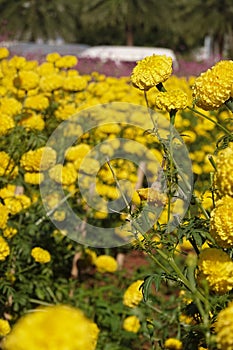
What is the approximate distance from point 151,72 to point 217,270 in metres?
0.69

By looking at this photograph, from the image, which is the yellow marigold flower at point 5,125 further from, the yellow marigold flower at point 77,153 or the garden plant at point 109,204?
the yellow marigold flower at point 77,153

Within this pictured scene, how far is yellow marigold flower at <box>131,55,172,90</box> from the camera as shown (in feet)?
6.20

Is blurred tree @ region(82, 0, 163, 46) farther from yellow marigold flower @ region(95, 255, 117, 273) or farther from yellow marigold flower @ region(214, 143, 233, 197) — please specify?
yellow marigold flower @ region(214, 143, 233, 197)

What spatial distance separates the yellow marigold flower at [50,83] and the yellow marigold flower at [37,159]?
1.02 metres

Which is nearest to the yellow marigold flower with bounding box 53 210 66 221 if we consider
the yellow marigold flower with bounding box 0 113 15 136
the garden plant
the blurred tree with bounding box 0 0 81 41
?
the garden plant

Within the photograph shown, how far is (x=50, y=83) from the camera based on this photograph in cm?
400

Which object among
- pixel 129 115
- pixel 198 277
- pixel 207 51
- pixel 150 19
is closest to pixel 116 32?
pixel 150 19

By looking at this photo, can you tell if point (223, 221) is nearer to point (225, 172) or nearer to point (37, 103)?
point (225, 172)

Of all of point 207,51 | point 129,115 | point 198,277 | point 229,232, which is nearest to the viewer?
point 229,232

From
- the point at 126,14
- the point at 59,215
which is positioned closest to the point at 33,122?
the point at 59,215

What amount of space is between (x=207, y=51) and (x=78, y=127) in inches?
1281

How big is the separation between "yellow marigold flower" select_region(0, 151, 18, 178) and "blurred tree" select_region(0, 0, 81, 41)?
2968 centimetres

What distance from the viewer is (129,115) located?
467 cm

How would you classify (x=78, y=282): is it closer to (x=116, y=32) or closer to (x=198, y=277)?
(x=198, y=277)
